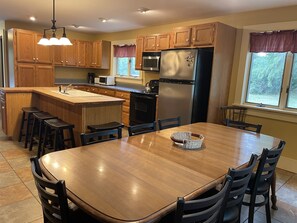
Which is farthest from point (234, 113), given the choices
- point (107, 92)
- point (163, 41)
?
point (107, 92)

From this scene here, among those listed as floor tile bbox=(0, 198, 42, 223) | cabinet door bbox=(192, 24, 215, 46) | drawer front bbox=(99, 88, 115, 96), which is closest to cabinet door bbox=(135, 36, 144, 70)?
drawer front bbox=(99, 88, 115, 96)

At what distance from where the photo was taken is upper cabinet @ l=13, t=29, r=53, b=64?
547 centimetres

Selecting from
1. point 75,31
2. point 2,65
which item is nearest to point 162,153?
point 75,31

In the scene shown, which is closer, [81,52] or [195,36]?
[195,36]

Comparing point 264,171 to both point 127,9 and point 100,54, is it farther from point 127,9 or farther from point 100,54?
point 100,54

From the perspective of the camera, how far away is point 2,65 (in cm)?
652

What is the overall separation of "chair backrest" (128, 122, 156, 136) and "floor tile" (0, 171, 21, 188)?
1.60 meters

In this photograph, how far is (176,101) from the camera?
4094 mm

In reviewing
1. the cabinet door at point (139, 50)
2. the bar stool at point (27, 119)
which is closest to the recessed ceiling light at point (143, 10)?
the cabinet door at point (139, 50)

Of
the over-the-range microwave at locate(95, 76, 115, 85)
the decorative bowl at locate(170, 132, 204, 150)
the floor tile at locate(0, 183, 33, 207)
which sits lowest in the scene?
the floor tile at locate(0, 183, 33, 207)

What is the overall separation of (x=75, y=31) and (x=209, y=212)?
6838 mm

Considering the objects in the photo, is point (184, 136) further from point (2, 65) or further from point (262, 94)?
point (2, 65)

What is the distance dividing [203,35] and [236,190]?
300 centimetres

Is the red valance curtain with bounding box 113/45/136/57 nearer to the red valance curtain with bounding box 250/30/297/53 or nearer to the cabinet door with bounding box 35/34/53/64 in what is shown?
the cabinet door with bounding box 35/34/53/64
